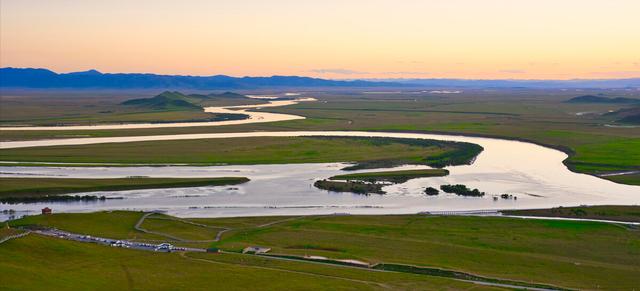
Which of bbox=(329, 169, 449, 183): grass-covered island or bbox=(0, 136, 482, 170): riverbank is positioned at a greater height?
bbox=(0, 136, 482, 170): riverbank

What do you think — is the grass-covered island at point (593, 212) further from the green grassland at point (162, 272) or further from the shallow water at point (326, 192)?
the green grassland at point (162, 272)

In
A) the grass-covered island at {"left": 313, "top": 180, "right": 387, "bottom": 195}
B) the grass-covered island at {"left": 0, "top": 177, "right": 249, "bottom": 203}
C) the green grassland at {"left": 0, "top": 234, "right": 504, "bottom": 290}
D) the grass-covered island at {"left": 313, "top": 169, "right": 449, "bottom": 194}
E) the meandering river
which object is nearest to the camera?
the green grassland at {"left": 0, "top": 234, "right": 504, "bottom": 290}

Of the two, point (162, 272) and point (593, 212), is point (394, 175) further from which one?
point (162, 272)

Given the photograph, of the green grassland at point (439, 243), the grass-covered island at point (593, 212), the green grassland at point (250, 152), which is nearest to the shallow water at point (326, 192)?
the grass-covered island at point (593, 212)

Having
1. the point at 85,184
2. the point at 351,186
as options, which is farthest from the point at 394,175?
the point at 85,184

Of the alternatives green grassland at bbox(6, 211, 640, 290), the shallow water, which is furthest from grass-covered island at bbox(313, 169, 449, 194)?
A: green grassland at bbox(6, 211, 640, 290)

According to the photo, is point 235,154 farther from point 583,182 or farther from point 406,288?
point 406,288

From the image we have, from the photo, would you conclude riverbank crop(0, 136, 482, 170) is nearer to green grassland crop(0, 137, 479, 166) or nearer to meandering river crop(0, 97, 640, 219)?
green grassland crop(0, 137, 479, 166)
